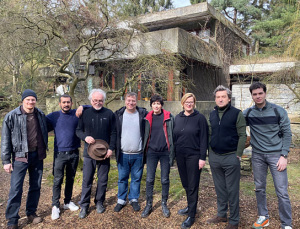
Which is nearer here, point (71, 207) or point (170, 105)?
point (71, 207)

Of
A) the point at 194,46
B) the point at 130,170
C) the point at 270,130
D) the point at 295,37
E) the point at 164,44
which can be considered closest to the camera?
the point at 270,130

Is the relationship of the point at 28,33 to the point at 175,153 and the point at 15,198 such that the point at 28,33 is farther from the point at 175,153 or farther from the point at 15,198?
the point at 175,153

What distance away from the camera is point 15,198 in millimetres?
3158

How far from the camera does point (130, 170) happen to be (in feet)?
12.6

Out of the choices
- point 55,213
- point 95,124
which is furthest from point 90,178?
point 95,124

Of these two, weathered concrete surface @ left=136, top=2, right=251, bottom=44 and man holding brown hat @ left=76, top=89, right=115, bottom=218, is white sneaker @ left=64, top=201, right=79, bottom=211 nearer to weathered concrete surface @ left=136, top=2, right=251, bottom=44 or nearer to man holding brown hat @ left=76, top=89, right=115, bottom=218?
man holding brown hat @ left=76, top=89, right=115, bottom=218

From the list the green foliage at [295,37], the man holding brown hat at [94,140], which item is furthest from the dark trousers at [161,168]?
the green foliage at [295,37]

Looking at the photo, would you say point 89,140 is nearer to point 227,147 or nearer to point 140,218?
point 140,218

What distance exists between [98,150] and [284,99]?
1122 centimetres

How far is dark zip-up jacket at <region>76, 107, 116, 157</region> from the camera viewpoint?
3.56m

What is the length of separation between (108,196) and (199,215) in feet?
5.71

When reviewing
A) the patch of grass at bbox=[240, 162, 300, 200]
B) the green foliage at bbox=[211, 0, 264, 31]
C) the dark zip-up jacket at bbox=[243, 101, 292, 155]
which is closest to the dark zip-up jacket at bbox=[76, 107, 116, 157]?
the dark zip-up jacket at bbox=[243, 101, 292, 155]

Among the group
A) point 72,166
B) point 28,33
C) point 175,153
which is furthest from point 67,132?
point 28,33

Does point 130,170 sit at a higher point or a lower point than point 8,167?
lower
